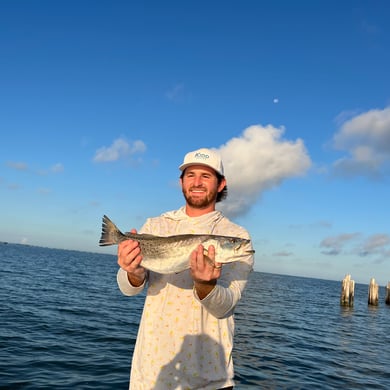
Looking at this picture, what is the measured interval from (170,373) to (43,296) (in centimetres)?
3192

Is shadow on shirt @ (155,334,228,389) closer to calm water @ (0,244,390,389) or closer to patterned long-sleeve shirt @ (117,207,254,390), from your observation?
patterned long-sleeve shirt @ (117,207,254,390)

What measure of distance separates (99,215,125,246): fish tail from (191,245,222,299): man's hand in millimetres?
1597

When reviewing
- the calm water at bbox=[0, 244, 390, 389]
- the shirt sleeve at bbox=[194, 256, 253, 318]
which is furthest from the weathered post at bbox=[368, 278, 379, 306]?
the shirt sleeve at bbox=[194, 256, 253, 318]

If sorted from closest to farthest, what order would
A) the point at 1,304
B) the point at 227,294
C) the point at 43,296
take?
the point at 227,294, the point at 1,304, the point at 43,296

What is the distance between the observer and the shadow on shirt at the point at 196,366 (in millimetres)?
4219

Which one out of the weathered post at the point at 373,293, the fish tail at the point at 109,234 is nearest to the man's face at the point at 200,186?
the fish tail at the point at 109,234

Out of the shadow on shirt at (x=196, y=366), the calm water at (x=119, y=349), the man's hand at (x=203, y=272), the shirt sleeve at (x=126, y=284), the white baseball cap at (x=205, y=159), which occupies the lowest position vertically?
the calm water at (x=119, y=349)

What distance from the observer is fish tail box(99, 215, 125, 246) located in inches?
212

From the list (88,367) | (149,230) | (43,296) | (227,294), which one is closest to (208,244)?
(227,294)

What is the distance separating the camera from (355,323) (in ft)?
124

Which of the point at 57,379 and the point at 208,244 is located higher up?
the point at 208,244

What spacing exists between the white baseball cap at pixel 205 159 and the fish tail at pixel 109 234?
1421 mm

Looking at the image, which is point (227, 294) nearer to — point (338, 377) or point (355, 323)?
point (338, 377)

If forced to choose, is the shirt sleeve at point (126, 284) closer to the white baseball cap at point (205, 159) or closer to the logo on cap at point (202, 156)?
the white baseball cap at point (205, 159)
